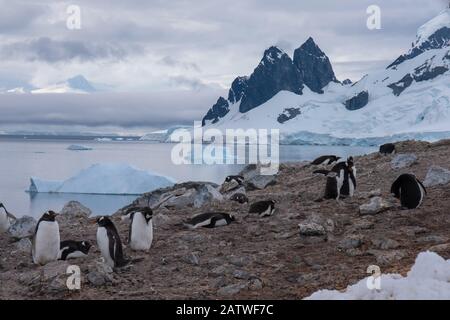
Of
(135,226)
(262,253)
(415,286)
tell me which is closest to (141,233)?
(135,226)

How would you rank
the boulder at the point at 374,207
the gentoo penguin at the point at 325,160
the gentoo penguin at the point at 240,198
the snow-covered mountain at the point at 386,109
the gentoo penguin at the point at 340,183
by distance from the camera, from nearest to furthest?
1. the boulder at the point at 374,207
2. the gentoo penguin at the point at 340,183
3. the gentoo penguin at the point at 240,198
4. the gentoo penguin at the point at 325,160
5. the snow-covered mountain at the point at 386,109

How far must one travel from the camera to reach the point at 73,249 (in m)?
8.73

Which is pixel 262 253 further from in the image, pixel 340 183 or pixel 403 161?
pixel 403 161

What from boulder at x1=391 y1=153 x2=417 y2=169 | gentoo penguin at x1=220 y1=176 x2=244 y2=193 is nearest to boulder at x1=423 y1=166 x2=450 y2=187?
boulder at x1=391 y1=153 x2=417 y2=169

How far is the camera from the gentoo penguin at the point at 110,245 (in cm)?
788

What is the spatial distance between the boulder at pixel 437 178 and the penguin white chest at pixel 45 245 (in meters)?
6.76

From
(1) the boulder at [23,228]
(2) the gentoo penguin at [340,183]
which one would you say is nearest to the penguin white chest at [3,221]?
(1) the boulder at [23,228]

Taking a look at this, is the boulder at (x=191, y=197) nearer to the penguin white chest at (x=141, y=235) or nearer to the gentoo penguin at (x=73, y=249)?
the penguin white chest at (x=141, y=235)

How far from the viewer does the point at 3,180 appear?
47781 millimetres

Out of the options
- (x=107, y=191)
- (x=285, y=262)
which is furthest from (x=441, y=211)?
(x=107, y=191)

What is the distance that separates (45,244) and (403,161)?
8.86 meters
